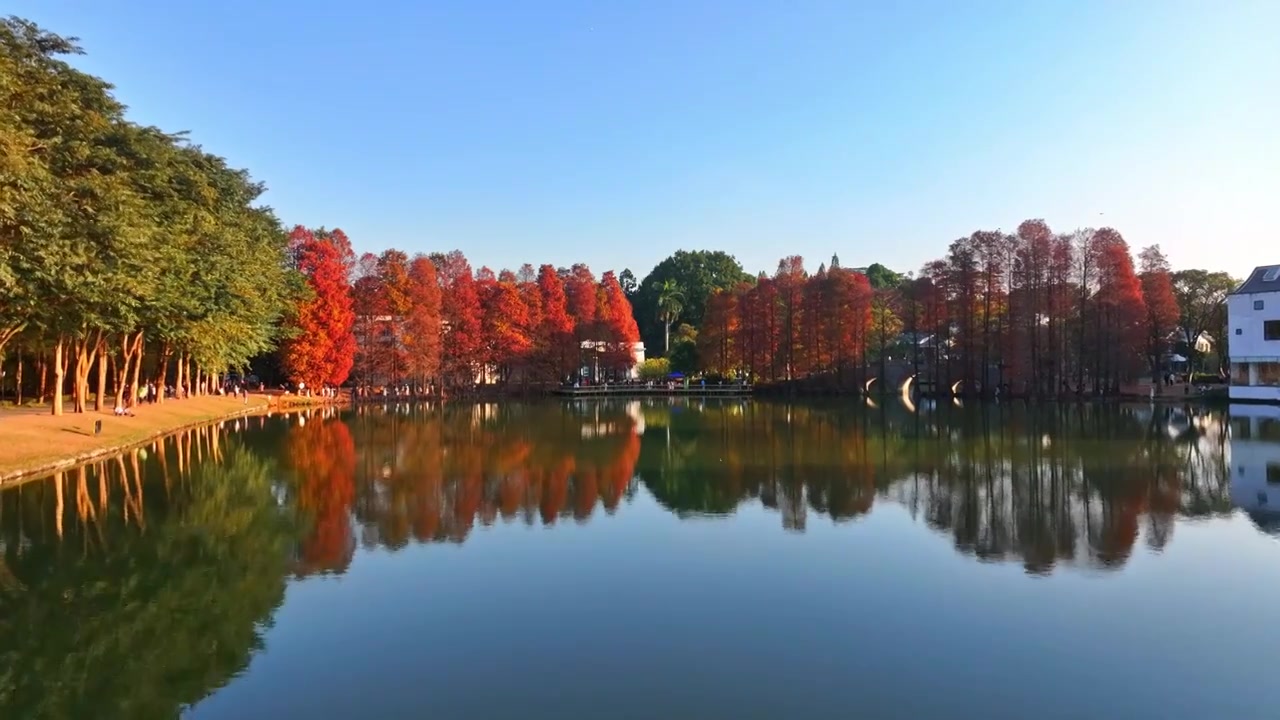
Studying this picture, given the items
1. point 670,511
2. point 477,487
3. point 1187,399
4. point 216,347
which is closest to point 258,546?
point 477,487

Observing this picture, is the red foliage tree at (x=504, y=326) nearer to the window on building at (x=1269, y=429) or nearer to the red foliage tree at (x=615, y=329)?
the red foliage tree at (x=615, y=329)

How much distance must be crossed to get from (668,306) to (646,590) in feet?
231

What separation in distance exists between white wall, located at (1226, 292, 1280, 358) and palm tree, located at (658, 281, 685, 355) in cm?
4410

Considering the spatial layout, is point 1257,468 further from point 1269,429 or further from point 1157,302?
point 1157,302

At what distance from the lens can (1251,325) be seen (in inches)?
1689

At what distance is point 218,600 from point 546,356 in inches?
2038

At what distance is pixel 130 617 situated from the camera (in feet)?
29.4

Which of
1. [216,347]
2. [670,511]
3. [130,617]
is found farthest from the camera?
[216,347]

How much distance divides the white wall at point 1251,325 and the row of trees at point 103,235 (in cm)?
4733

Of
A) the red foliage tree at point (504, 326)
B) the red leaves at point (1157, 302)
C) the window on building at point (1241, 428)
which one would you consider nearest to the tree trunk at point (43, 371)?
the red foliage tree at point (504, 326)

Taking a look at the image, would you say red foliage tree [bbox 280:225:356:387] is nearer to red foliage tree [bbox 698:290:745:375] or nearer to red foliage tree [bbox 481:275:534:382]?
red foliage tree [bbox 481:275:534:382]

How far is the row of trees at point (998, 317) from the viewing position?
48250 mm

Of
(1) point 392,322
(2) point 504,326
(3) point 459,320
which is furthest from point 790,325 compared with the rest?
(1) point 392,322

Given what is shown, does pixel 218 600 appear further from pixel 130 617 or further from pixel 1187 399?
pixel 1187 399
